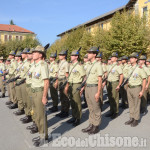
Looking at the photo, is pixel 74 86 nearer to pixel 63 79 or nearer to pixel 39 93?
pixel 63 79

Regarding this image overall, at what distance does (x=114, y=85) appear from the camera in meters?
6.67

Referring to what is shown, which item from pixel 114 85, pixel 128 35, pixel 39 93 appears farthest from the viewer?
pixel 128 35

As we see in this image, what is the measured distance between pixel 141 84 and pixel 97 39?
16.6 m

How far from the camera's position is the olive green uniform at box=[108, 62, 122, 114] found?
654cm

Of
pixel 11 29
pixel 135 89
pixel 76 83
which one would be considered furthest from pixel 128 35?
pixel 11 29

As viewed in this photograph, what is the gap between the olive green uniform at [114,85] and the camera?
6.54 metres

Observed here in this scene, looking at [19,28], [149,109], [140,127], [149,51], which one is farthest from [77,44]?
[19,28]

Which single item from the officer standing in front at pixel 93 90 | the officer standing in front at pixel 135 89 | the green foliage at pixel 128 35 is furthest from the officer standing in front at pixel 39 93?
the green foliage at pixel 128 35

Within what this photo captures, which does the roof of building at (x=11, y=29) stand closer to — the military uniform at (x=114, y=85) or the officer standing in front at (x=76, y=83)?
the military uniform at (x=114, y=85)

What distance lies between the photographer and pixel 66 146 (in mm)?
4281

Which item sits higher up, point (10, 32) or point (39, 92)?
point (10, 32)

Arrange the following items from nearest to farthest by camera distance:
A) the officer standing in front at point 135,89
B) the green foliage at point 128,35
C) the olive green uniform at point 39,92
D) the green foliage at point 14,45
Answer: the olive green uniform at point 39,92 → the officer standing in front at point 135,89 → the green foliage at point 128,35 → the green foliage at point 14,45

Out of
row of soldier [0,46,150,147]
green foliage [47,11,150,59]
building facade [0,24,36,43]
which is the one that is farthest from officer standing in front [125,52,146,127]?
building facade [0,24,36,43]

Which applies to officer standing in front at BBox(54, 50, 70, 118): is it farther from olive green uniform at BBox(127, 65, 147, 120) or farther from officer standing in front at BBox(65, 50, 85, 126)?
olive green uniform at BBox(127, 65, 147, 120)
